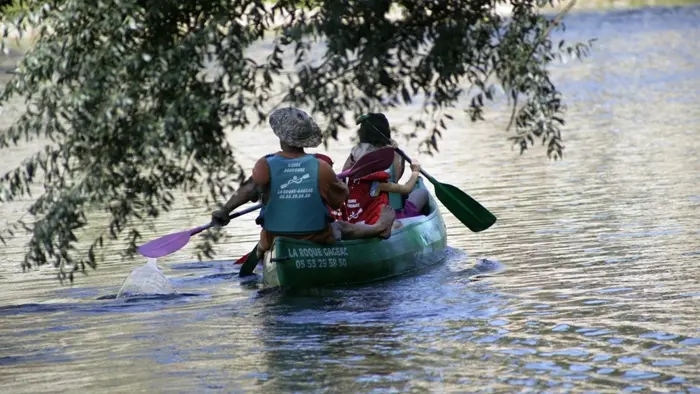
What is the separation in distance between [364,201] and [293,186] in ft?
4.82

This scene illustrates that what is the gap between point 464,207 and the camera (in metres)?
13.7

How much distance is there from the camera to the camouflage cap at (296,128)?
1068 centimetres

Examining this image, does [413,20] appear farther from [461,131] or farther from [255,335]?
[461,131]

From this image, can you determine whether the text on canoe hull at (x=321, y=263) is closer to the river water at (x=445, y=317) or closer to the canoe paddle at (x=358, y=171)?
the river water at (x=445, y=317)

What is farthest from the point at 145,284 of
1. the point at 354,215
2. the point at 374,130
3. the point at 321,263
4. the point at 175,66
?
the point at 175,66

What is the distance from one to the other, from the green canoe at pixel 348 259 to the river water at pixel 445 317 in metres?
0.19

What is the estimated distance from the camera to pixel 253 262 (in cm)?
1244

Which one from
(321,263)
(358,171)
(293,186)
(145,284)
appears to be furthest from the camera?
(358,171)

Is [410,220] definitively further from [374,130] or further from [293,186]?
[293,186]

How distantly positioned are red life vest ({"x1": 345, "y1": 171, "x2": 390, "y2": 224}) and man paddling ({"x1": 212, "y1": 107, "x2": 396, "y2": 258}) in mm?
1069

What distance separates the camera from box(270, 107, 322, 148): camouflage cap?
35.0 ft

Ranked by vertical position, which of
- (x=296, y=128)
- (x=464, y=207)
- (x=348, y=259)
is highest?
(x=296, y=128)

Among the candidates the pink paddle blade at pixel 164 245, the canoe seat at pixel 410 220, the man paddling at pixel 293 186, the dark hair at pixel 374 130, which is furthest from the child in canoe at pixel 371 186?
the pink paddle blade at pixel 164 245

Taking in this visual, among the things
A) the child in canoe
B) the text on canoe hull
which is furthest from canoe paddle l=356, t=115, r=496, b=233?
the text on canoe hull
